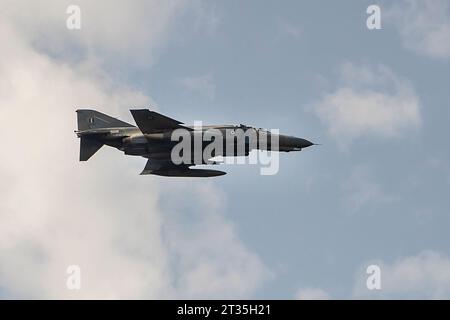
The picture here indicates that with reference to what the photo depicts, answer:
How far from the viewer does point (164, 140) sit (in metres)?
62.0

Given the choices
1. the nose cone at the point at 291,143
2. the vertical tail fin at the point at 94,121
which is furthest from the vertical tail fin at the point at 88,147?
the nose cone at the point at 291,143

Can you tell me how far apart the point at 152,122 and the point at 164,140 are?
172cm

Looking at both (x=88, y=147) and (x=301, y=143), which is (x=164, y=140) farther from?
(x=301, y=143)

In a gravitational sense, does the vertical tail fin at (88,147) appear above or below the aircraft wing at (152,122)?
below

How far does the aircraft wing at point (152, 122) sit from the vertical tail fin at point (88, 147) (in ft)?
15.2

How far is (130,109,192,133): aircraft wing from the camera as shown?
60.6 metres

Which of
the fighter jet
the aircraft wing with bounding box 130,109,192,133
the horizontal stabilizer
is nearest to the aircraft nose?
the fighter jet

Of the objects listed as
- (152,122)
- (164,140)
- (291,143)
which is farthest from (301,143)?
(152,122)

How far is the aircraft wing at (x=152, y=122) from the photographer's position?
6056 cm

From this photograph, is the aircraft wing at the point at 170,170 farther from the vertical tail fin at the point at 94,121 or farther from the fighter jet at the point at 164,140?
the vertical tail fin at the point at 94,121

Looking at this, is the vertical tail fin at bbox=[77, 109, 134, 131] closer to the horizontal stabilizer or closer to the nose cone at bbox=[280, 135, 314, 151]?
the horizontal stabilizer
